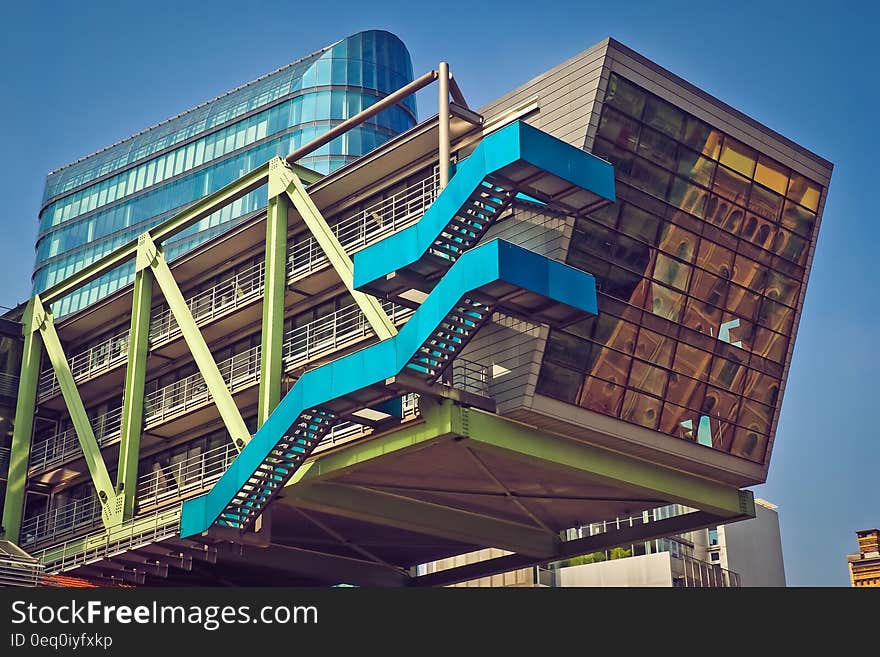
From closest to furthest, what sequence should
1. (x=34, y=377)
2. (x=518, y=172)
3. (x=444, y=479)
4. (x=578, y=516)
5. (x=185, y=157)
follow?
(x=518, y=172) → (x=444, y=479) → (x=578, y=516) → (x=34, y=377) → (x=185, y=157)

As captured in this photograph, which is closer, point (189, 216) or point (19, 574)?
point (19, 574)

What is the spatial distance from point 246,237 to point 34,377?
1604 centimetres

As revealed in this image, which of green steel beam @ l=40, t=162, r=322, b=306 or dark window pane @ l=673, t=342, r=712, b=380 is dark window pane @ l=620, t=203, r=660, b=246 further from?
green steel beam @ l=40, t=162, r=322, b=306

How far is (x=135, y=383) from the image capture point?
52.0 metres

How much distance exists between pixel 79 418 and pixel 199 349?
996 cm

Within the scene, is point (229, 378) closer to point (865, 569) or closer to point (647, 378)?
point (647, 378)

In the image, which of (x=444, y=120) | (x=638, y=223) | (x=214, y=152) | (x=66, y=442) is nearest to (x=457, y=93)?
(x=444, y=120)

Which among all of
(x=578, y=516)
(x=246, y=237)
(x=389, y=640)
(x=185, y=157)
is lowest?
(x=389, y=640)

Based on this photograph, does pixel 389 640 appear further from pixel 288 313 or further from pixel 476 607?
pixel 288 313

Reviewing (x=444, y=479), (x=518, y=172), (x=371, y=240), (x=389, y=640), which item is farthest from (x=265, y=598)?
(x=371, y=240)

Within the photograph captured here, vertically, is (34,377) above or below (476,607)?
above

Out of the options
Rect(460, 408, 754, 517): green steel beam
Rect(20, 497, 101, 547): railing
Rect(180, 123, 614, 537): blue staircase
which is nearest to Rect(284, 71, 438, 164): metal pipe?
Rect(180, 123, 614, 537): blue staircase

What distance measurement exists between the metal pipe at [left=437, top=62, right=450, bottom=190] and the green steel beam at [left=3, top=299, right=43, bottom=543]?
28646 millimetres

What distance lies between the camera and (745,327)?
45000 mm
